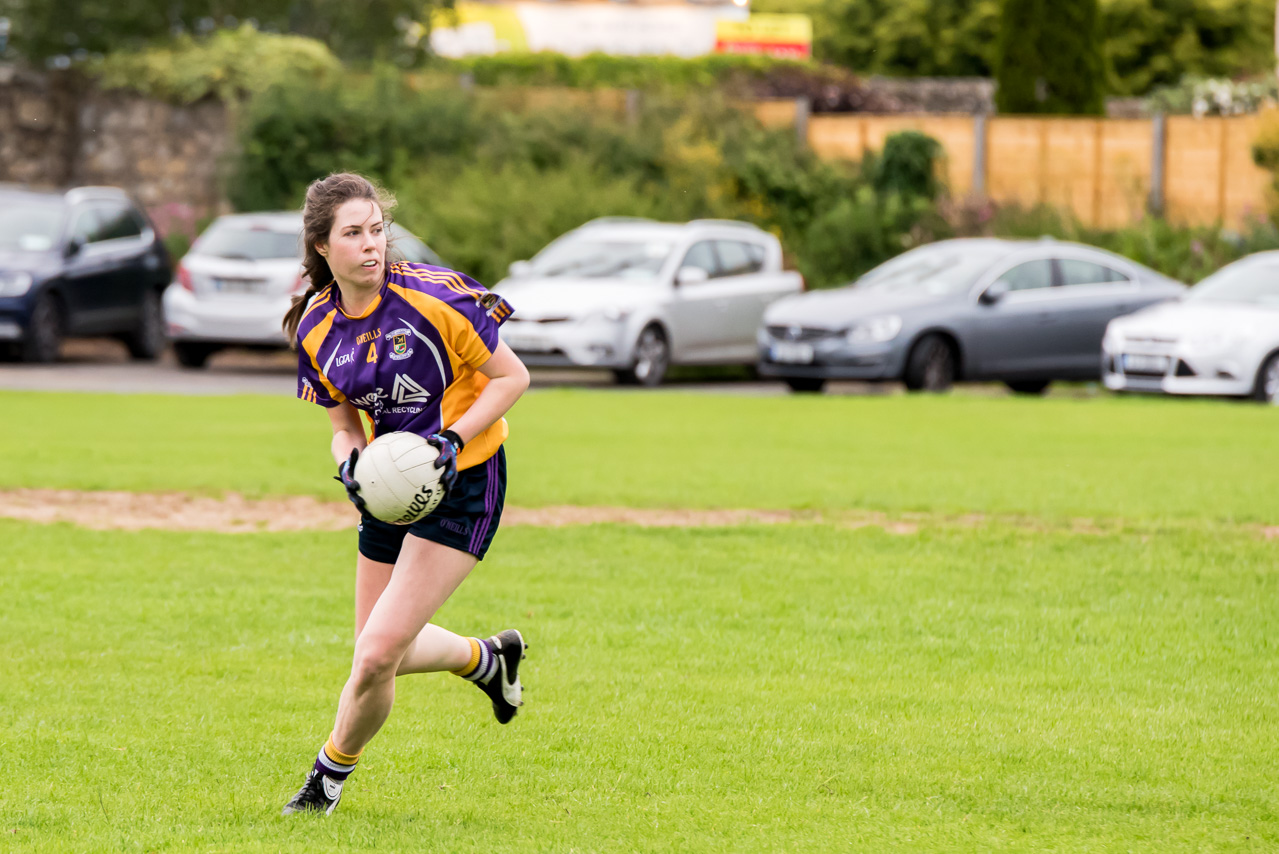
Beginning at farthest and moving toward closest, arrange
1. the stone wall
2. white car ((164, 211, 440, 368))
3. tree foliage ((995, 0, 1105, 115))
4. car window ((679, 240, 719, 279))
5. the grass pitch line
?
tree foliage ((995, 0, 1105, 115)) → the stone wall → car window ((679, 240, 719, 279)) → white car ((164, 211, 440, 368)) → the grass pitch line

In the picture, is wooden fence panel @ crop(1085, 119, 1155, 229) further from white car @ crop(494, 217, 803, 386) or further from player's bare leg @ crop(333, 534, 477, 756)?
player's bare leg @ crop(333, 534, 477, 756)

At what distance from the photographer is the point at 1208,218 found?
94.6 ft

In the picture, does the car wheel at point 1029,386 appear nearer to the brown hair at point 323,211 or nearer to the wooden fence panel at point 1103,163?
the wooden fence panel at point 1103,163

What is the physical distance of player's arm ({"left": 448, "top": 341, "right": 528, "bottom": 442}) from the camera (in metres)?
5.18

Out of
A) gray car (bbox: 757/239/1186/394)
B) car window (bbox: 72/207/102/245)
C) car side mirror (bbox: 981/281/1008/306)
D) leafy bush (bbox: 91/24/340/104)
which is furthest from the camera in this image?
leafy bush (bbox: 91/24/340/104)

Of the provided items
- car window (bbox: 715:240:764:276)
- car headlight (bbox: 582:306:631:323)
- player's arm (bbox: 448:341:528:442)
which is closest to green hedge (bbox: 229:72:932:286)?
car window (bbox: 715:240:764:276)

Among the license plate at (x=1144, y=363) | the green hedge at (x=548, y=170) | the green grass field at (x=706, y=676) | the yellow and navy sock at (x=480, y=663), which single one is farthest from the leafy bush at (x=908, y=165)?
the yellow and navy sock at (x=480, y=663)

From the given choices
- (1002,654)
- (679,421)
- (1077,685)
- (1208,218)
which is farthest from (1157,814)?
(1208,218)

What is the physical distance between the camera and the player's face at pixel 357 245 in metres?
5.11

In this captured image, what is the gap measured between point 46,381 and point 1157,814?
17.4 m

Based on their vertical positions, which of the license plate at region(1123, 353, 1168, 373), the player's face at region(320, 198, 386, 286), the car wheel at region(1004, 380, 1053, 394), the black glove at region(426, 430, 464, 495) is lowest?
the car wheel at region(1004, 380, 1053, 394)

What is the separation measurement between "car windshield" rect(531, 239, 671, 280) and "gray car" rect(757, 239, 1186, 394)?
1.77 metres

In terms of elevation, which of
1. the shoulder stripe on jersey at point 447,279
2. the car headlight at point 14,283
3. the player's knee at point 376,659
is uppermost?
the shoulder stripe on jersey at point 447,279

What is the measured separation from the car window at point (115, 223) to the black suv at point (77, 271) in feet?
0.04
